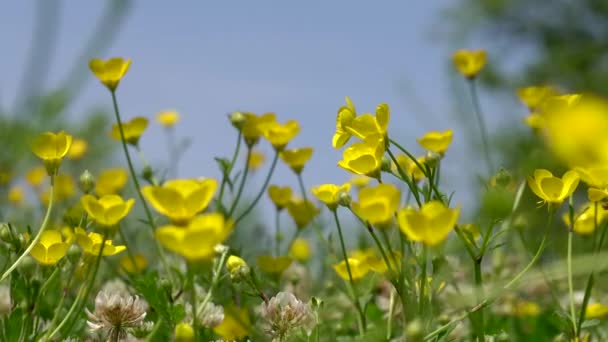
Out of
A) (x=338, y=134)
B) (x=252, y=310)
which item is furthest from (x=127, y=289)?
(x=338, y=134)

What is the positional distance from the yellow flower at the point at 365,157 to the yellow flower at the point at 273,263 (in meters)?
0.42

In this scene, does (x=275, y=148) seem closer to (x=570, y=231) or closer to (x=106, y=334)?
(x=106, y=334)

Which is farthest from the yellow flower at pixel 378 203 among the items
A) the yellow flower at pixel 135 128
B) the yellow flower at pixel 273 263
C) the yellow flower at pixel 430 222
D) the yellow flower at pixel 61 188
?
the yellow flower at pixel 61 188

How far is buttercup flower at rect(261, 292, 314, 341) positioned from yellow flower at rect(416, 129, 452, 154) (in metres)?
0.36

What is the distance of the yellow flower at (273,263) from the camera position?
1477mm

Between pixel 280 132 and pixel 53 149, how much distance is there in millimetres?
564

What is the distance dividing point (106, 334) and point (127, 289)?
389 millimetres

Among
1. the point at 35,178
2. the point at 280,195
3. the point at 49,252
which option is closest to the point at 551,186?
the point at 49,252

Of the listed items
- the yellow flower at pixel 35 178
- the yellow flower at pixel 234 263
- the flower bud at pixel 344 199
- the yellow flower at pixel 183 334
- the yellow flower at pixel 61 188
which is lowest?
the yellow flower at pixel 35 178

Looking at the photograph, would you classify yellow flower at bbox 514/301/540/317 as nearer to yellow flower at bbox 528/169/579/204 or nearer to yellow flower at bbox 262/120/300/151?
yellow flower at bbox 262/120/300/151

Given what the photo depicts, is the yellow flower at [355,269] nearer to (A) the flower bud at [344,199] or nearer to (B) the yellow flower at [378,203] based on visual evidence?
(A) the flower bud at [344,199]

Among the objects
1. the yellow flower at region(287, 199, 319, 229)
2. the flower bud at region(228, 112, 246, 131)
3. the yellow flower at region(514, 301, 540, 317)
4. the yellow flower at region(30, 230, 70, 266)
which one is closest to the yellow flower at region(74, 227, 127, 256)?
the yellow flower at region(30, 230, 70, 266)

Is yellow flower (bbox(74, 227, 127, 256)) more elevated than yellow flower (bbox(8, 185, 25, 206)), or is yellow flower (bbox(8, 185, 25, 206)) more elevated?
yellow flower (bbox(74, 227, 127, 256))

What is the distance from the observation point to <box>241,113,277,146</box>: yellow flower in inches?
62.8
